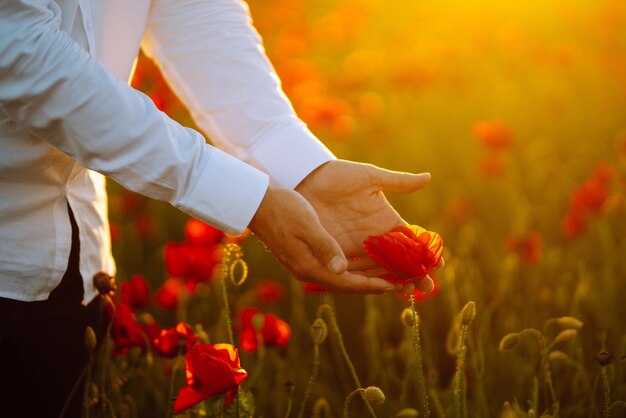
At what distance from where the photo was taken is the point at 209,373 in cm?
93

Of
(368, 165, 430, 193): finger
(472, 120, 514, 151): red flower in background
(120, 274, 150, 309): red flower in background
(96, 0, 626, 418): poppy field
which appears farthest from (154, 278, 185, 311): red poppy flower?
(472, 120, 514, 151): red flower in background

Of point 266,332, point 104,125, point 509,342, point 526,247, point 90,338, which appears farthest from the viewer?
point 526,247

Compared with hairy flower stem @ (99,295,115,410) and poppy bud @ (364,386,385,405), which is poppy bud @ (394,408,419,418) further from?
hairy flower stem @ (99,295,115,410)

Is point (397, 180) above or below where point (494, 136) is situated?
above

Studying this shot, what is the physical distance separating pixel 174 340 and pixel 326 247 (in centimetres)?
33

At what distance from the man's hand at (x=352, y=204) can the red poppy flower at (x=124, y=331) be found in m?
0.33

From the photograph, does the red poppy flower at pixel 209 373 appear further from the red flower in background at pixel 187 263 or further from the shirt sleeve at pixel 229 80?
the red flower in background at pixel 187 263

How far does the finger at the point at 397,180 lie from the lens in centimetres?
106

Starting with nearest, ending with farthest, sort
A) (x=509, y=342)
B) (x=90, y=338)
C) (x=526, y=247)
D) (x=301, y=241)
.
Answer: (x=301, y=241) → (x=90, y=338) → (x=509, y=342) → (x=526, y=247)

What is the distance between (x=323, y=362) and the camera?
1715 millimetres

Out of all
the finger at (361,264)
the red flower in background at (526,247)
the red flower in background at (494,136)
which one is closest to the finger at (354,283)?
the finger at (361,264)

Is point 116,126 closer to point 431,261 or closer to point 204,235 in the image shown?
point 431,261

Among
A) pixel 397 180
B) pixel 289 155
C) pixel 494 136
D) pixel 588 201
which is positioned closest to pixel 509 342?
pixel 397 180

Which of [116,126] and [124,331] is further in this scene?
[124,331]
